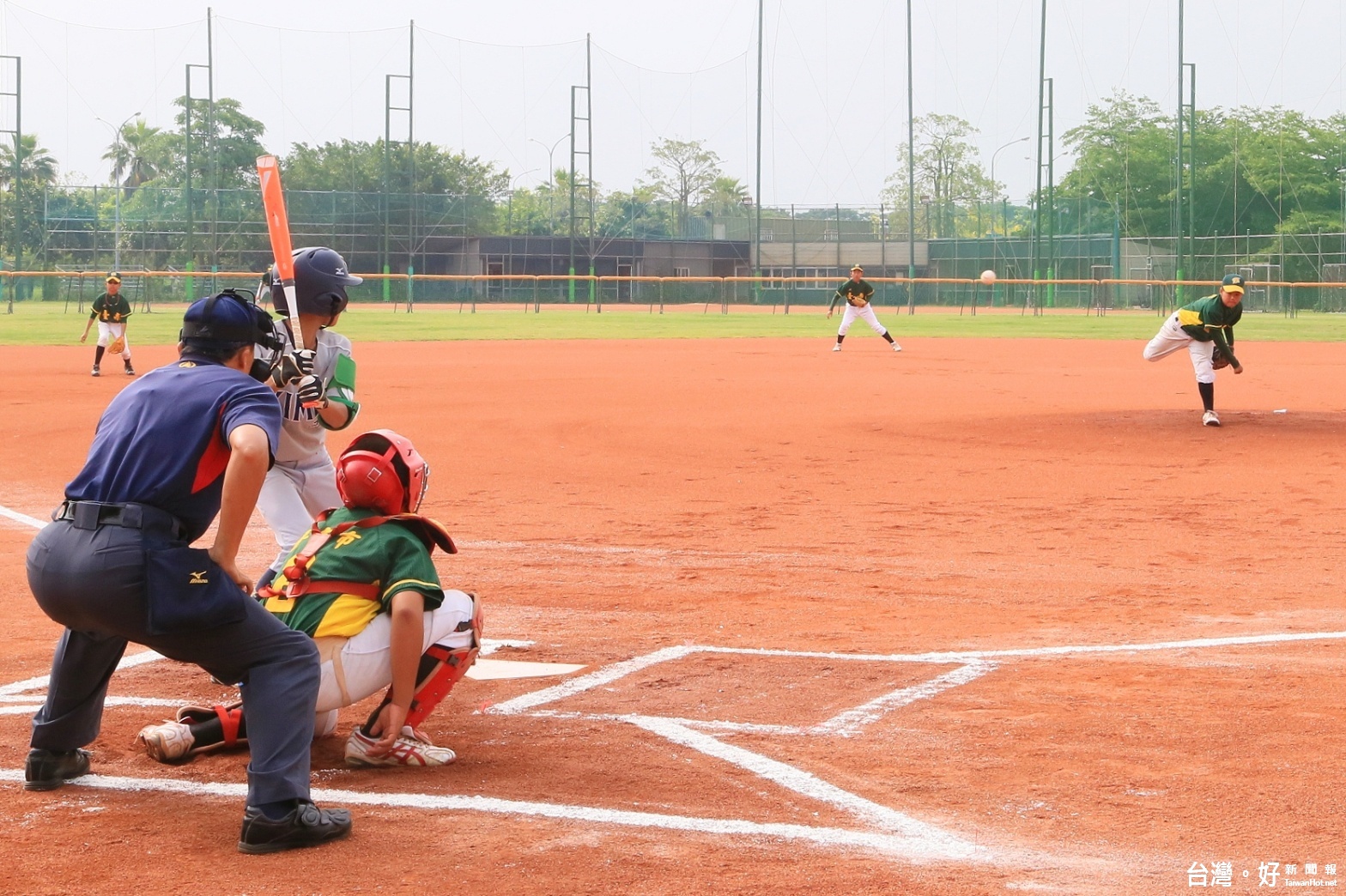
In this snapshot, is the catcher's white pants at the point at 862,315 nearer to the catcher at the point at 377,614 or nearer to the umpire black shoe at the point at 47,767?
the catcher at the point at 377,614

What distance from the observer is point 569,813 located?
4238 millimetres

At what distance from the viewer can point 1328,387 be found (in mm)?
21062

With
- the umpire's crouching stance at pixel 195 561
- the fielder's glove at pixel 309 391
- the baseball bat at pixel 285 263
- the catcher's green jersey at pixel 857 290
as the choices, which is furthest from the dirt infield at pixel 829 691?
the catcher's green jersey at pixel 857 290

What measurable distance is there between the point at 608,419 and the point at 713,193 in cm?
7065

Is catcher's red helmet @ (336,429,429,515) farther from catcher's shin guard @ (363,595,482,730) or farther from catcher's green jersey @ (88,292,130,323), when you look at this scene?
catcher's green jersey @ (88,292,130,323)

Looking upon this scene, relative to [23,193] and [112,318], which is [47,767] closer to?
[112,318]

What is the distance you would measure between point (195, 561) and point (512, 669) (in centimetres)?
229

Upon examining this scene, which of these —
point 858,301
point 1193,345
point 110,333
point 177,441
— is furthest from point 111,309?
point 177,441

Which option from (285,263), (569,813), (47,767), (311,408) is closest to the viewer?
(569,813)

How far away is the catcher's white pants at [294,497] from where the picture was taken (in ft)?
19.8

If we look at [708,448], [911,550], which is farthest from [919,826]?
[708,448]

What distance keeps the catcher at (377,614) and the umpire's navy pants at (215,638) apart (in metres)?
0.41

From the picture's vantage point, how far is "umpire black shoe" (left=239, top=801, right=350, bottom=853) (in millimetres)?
3924

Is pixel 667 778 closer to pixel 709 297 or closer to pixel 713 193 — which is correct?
pixel 709 297
